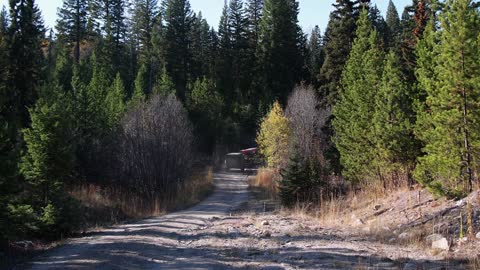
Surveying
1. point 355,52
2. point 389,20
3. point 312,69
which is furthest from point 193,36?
point 355,52

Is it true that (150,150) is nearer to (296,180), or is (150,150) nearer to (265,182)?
(296,180)

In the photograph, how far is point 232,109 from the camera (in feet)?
221

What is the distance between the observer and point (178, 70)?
2606 inches

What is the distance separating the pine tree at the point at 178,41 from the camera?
6512cm

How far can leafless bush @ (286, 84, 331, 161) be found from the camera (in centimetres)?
3300

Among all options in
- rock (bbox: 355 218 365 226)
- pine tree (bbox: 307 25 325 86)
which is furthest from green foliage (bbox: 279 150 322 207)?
pine tree (bbox: 307 25 325 86)

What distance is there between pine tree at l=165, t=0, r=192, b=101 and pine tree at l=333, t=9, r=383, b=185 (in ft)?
141

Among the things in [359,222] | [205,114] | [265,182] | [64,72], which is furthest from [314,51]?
[359,222]

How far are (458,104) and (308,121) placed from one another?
23363 millimetres

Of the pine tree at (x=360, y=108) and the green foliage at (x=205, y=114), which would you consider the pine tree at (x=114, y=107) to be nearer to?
the green foliage at (x=205, y=114)

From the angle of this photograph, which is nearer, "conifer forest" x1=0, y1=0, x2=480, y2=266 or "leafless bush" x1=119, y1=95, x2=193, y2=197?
"conifer forest" x1=0, y1=0, x2=480, y2=266

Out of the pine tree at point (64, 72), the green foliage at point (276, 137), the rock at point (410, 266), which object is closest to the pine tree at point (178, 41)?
the pine tree at point (64, 72)

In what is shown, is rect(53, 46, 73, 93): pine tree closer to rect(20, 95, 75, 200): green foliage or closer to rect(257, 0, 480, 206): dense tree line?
rect(257, 0, 480, 206): dense tree line

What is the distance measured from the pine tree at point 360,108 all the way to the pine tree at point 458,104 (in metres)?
5.83
